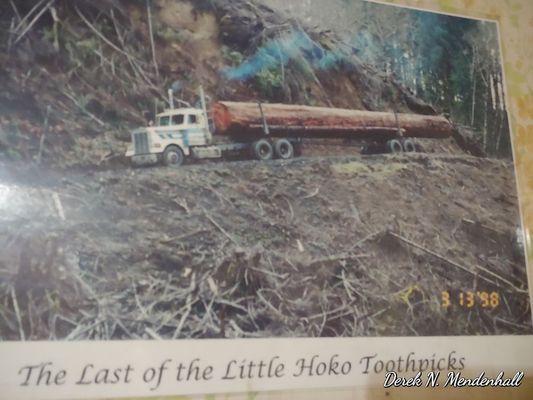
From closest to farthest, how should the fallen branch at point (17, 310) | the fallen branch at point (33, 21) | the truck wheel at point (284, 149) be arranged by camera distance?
the fallen branch at point (17, 310) < the fallen branch at point (33, 21) < the truck wheel at point (284, 149)

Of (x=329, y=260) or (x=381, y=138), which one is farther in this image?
(x=381, y=138)

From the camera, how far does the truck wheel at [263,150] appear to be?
3.20 feet

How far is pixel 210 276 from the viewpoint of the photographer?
878mm

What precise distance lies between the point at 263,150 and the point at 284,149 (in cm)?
4

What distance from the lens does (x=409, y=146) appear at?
3.54 feet

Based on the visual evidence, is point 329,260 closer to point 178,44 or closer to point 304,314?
point 304,314

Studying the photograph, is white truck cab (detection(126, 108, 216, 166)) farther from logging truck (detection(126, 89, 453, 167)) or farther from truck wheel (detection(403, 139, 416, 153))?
truck wheel (detection(403, 139, 416, 153))

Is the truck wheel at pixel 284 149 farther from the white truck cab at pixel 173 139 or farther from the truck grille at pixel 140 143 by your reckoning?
the truck grille at pixel 140 143

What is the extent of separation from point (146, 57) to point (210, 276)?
1.42 ft

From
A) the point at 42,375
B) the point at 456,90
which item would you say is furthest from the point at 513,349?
the point at 42,375

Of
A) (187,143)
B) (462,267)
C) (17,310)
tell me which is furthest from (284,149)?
(17,310)

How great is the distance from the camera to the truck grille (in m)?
0.91
